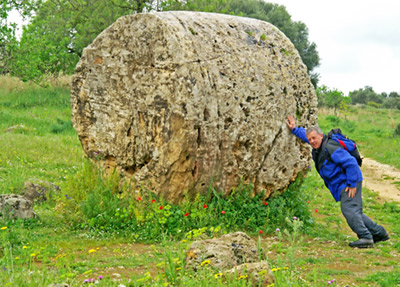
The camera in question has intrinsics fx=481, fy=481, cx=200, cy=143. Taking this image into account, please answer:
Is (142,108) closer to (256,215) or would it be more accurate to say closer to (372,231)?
(256,215)

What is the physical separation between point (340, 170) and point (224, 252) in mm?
3301

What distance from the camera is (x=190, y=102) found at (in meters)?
7.47

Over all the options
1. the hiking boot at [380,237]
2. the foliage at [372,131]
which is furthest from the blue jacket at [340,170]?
the foliage at [372,131]

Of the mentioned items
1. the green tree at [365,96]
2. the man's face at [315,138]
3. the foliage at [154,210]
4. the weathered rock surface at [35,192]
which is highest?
the green tree at [365,96]

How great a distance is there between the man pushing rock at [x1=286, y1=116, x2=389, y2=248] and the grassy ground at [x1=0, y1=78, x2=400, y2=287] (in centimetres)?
25

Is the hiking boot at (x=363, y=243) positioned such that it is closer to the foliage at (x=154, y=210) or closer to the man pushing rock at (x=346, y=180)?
the man pushing rock at (x=346, y=180)

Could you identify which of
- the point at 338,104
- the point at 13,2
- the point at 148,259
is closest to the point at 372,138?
the point at 338,104

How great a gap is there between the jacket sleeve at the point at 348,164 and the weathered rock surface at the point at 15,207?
16.8 feet

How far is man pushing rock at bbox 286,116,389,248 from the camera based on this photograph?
7.69 metres

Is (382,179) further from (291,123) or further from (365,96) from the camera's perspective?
(365,96)

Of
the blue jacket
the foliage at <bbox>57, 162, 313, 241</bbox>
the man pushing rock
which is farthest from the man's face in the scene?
the foliage at <bbox>57, 162, 313, 241</bbox>

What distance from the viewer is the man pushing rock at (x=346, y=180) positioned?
7.69m

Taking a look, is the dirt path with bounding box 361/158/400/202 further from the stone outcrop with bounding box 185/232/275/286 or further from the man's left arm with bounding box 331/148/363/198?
the stone outcrop with bounding box 185/232/275/286

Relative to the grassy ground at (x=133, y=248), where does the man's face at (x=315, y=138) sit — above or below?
above
